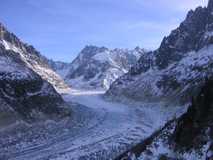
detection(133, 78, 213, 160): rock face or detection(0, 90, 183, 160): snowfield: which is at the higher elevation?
detection(133, 78, 213, 160): rock face

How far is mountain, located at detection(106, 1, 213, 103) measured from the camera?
3821 inches

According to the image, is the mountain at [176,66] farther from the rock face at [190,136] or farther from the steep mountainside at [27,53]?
the rock face at [190,136]

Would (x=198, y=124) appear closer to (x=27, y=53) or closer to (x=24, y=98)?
(x=24, y=98)

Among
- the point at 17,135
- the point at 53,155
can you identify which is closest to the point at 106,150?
the point at 53,155

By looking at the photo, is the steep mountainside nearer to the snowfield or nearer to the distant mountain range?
the distant mountain range

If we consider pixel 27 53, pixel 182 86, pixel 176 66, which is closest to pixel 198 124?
pixel 182 86

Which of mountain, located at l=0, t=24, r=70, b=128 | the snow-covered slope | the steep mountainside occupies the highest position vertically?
the steep mountainside

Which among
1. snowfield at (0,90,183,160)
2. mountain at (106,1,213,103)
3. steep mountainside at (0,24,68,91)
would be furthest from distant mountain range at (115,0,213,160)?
steep mountainside at (0,24,68,91)

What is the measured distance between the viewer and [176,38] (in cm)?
14312

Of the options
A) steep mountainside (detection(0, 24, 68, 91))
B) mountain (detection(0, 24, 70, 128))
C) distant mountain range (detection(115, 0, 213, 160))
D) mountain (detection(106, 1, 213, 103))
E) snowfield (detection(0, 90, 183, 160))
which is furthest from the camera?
→ steep mountainside (detection(0, 24, 68, 91))

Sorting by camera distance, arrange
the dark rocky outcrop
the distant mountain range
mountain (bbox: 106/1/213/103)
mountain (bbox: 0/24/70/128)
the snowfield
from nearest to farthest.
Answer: the dark rocky outcrop, the distant mountain range, the snowfield, mountain (bbox: 0/24/70/128), mountain (bbox: 106/1/213/103)

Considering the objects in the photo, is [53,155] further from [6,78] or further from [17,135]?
[6,78]

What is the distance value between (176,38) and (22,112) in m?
90.6

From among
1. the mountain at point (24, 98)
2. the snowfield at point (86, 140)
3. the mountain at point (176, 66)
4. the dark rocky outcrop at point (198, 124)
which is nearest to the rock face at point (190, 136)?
the dark rocky outcrop at point (198, 124)
